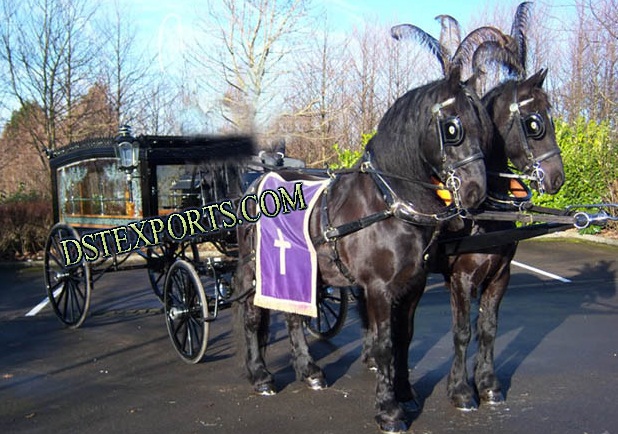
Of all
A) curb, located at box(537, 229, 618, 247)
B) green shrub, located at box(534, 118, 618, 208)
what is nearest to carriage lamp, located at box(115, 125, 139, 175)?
curb, located at box(537, 229, 618, 247)

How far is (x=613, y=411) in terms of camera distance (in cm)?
449

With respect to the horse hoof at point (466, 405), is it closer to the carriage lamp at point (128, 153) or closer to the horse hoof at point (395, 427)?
the horse hoof at point (395, 427)

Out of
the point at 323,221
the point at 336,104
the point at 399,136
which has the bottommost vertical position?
the point at 323,221

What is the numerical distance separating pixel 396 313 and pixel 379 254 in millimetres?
752

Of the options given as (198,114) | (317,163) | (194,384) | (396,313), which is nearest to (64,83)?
(317,163)

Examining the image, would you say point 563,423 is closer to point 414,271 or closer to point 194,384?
point 414,271

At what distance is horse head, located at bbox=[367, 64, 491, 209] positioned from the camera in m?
3.73

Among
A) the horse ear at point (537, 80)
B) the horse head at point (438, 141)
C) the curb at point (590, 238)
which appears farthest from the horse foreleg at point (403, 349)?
the curb at point (590, 238)

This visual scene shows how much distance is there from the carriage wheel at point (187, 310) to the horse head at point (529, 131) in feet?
9.81

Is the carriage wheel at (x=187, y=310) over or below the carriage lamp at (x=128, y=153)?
below

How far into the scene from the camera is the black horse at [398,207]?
3.79 meters

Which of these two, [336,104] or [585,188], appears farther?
[336,104]

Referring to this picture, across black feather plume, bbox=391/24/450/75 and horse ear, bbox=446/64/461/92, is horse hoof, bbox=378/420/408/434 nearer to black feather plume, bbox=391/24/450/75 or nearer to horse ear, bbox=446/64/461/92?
horse ear, bbox=446/64/461/92

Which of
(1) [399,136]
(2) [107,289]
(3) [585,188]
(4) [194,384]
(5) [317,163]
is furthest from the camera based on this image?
(5) [317,163]
